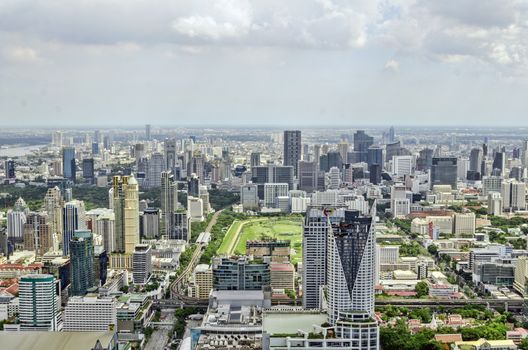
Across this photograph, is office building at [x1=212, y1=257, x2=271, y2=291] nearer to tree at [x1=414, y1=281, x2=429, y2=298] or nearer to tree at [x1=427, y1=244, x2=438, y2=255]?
tree at [x1=414, y1=281, x2=429, y2=298]

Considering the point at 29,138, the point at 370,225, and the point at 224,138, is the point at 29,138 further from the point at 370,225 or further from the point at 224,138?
the point at 224,138

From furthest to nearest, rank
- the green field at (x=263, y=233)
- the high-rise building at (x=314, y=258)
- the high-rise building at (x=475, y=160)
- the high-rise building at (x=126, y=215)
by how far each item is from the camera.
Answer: the high-rise building at (x=475, y=160)
the green field at (x=263, y=233)
the high-rise building at (x=126, y=215)
the high-rise building at (x=314, y=258)

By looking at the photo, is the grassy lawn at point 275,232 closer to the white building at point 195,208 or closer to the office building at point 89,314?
the white building at point 195,208

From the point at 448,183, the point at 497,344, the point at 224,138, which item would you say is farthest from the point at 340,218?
the point at 224,138

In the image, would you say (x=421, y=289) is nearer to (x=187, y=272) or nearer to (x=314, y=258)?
(x=314, y=258)

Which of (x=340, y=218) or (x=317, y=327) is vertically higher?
(x=340, y=218)

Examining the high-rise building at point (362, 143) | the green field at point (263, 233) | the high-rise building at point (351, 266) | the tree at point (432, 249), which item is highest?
the high-rise building at point (362, 143)

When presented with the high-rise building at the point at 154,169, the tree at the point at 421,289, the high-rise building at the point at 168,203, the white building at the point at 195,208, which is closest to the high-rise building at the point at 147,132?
the high-rise building at the point at 154,169

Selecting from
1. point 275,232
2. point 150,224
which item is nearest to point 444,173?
point 275,232
